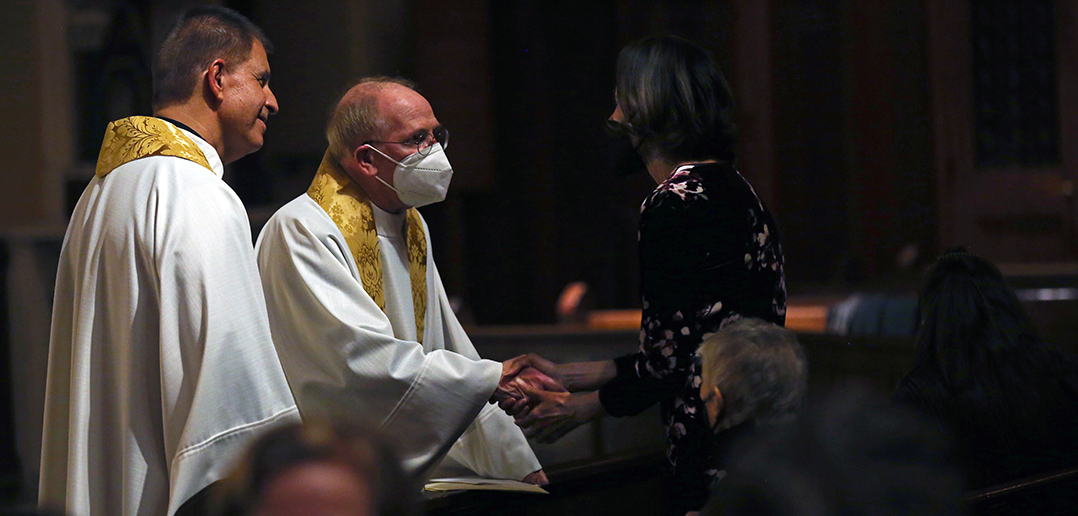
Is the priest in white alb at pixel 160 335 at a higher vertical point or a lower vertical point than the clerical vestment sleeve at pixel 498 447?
higher

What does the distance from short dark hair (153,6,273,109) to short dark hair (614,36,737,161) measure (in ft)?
2.95

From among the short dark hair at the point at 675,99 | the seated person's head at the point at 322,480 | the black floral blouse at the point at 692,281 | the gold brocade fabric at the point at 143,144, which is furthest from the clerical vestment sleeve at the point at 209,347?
the seated person's head at the point at 322,480

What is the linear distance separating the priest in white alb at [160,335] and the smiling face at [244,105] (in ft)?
0.36

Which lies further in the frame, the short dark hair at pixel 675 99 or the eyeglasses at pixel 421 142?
the eyeglasses at pixel 421 142

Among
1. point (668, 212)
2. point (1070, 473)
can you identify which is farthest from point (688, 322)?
point (1070, 473)

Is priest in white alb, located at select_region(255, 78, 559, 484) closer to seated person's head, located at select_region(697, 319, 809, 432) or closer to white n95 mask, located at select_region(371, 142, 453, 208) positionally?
white n95 mask, located at select_region(371, 142, 453, 208)

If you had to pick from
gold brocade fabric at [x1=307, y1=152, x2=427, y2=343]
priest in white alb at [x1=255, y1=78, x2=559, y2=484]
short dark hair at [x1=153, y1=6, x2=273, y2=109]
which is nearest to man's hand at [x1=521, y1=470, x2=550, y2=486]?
priest in white alb at [x1=255, y1=78, x2=559, y2=484]

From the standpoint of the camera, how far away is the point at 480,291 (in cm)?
781

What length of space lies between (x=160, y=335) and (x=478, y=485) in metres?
0.96

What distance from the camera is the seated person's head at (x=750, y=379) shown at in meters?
2.03

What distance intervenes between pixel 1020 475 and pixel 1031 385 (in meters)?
0.22

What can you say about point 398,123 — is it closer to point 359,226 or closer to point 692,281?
point 359,226

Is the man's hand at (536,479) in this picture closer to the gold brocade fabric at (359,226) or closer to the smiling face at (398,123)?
the gold brocade fabric at (359,226)

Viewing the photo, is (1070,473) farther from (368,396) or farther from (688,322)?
(368,396)
